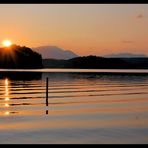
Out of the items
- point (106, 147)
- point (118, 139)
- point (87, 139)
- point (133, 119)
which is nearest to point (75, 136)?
point (87, 139)

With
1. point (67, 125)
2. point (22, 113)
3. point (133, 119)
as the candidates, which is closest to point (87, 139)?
point (67, 125)

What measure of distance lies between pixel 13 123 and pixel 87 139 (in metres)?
5.85

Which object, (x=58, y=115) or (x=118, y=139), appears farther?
(x=58, y=115)

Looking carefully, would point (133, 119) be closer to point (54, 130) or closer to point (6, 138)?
point (54, 130)

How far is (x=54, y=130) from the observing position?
15445mm

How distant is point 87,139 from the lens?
42.8ft

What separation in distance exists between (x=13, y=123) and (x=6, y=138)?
444cm

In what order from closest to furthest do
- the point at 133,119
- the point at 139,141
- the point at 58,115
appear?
1. the point at 139,141
2. the point at 133,119
3. the point at 58,115

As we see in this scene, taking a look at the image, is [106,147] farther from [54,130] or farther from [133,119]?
[133,119]

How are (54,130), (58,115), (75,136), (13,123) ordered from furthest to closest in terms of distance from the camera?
(58,115), (13,123), (54,130), (75,136)
